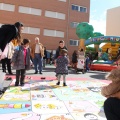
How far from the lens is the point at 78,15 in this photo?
1226 inches

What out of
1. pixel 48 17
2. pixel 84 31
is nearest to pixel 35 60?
pixel 84 31

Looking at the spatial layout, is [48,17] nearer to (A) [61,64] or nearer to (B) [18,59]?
(A) [61,64]

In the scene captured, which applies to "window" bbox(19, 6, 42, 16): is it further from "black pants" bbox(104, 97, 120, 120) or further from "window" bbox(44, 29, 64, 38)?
"black pants" bbox(104, 97, 120, 120)

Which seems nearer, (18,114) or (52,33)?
(18,114)

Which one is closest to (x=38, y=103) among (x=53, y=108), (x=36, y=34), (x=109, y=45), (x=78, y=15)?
(x=53, y=108)

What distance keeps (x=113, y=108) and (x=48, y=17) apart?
92.2ft

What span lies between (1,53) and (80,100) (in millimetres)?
1979

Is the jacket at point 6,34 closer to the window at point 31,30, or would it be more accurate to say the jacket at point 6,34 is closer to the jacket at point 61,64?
the jacket at point 61,64

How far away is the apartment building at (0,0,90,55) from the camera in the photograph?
2631cm

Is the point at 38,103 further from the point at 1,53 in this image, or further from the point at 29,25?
the point at 29,25

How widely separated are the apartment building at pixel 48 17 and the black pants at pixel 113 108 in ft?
84.5

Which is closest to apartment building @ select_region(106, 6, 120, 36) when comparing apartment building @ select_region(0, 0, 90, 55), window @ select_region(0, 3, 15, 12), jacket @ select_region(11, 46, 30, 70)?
apartment building @ select_region(0, 0, 90, 55)

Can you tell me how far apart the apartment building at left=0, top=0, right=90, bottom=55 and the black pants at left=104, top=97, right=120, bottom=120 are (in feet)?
84.5

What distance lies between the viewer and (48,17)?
28703 millimetres
